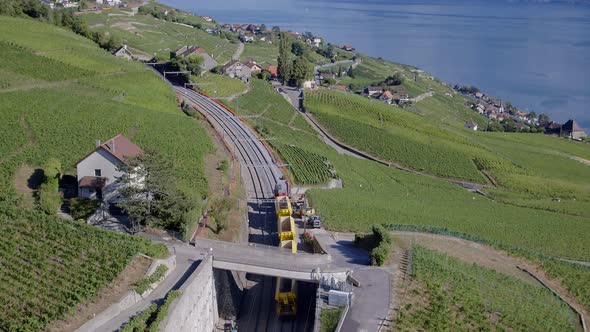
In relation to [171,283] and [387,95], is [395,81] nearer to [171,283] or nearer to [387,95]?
[387,95]

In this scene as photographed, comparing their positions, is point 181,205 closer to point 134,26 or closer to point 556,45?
point 134,26

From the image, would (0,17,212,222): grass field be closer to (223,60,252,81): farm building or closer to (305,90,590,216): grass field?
(223,60,252,81): farm building

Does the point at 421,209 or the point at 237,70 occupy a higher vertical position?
the point at 237,70

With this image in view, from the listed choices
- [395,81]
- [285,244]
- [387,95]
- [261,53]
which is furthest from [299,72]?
[285,244]

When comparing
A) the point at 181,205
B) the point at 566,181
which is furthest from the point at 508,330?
the point at 566,181

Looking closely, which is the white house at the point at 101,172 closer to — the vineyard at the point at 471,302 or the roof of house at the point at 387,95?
the vineyard at the point at 471,302
